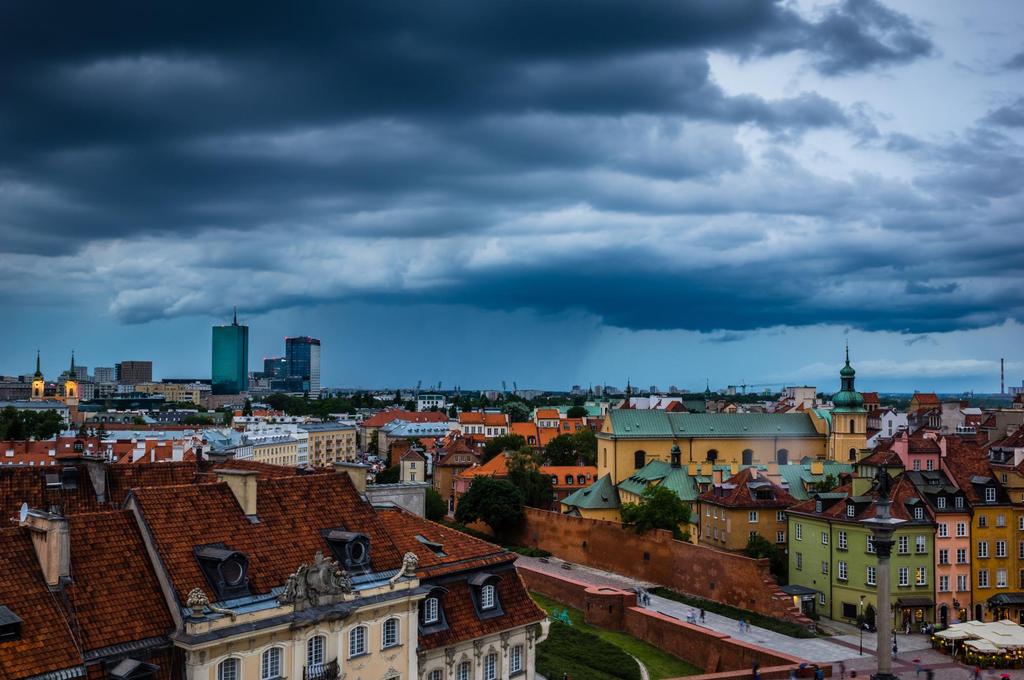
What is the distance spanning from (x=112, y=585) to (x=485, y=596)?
11989mm

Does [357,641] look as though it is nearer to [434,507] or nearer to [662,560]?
[662,560]

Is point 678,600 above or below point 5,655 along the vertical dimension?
below

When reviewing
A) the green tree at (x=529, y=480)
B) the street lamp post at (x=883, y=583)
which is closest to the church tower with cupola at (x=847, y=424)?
the green tree at (x=529, y=480)

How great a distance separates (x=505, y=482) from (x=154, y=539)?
72436mm

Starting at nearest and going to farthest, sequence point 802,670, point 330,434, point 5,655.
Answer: point 5,655
point 802,670
point 330,434

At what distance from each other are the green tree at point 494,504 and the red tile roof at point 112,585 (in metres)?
70.1

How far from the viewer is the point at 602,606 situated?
2438 inches

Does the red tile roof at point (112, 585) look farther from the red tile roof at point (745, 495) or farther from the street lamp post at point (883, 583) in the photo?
the red tile roof at point (745, 495)

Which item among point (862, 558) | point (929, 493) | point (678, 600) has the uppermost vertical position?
point (929, 493)

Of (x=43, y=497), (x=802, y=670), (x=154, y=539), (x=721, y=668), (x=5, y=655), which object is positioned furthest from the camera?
(x=721, y=668)

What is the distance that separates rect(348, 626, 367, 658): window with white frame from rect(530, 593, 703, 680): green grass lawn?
83.4 feet

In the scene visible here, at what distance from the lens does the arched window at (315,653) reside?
2702 centimetres

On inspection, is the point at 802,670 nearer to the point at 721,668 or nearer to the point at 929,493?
the point at 721,668

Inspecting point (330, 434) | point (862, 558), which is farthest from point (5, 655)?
point (330, 434)
